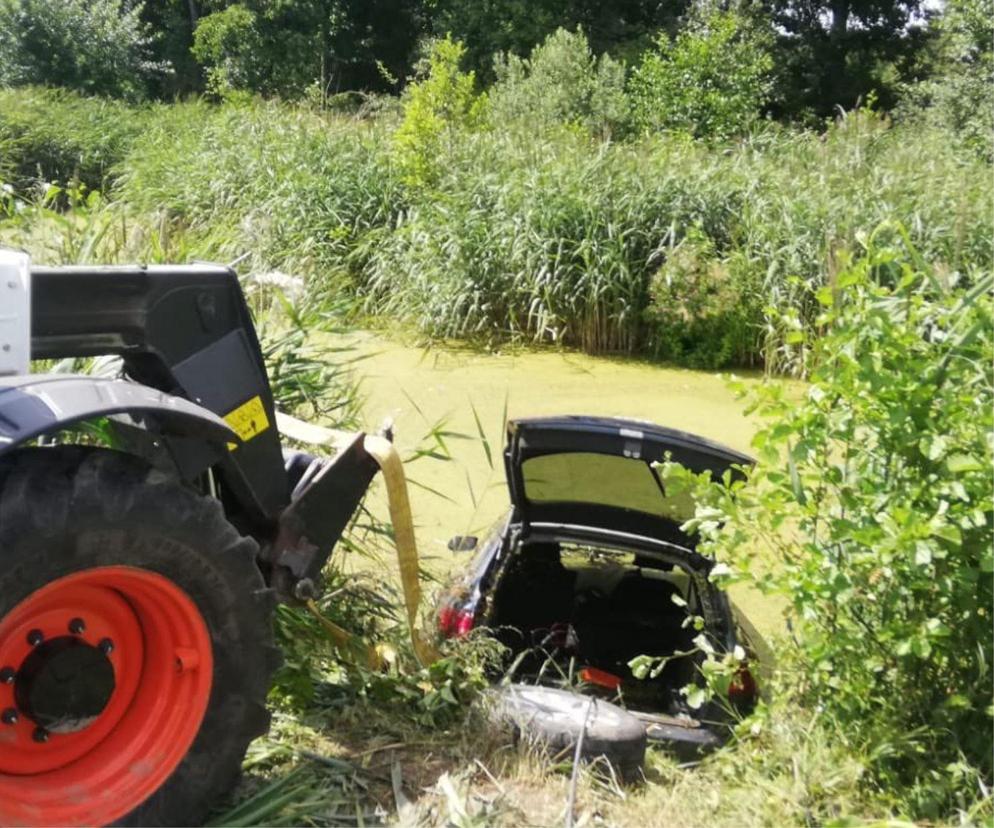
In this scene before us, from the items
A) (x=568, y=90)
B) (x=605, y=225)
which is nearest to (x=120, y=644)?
(x=605, y=225)

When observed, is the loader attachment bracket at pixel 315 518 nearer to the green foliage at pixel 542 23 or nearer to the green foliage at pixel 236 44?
the green foliage at pixel 542 23

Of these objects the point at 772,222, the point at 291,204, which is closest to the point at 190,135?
the point at 291,204

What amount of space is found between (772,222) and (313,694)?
8.18m

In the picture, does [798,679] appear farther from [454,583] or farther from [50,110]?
[50,110]

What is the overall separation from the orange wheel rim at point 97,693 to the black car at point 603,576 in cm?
172

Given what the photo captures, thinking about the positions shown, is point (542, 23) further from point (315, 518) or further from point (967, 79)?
point (315, 518)

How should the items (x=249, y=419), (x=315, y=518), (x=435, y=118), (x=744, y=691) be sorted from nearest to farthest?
(x=249, y=419), (x=315, y=518), (x=744, y=691), (x=435, y=118)

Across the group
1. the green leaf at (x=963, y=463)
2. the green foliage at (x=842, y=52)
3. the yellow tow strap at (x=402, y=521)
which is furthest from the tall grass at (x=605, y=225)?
the green foliage at (x=842, y=52)

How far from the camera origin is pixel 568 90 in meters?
18.4

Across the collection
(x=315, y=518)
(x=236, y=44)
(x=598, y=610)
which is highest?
(x=315, y=518)

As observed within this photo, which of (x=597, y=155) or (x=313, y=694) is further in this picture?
(x=597, y=155)

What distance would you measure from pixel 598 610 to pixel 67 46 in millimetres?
31162

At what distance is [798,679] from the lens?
360 centimetres

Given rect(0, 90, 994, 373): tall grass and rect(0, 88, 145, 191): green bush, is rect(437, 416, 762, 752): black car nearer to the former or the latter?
rect(0, 90, 994, 373): tall grass
